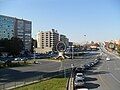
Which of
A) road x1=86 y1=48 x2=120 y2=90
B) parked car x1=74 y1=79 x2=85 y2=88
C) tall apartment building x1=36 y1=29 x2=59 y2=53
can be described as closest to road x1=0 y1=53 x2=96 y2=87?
road x1=86 y1=48 x2=120 y2=90

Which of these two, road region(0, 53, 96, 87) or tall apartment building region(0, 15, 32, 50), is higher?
tall apartment building region(0, 15, 32, 50)

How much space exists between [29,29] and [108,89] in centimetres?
13402

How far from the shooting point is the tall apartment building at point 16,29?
422 ft

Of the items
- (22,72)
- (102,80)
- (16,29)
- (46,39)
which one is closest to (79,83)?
(102,80)

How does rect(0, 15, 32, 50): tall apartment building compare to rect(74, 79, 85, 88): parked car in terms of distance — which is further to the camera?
rect(0, 15, 32, 50): tall apartment building

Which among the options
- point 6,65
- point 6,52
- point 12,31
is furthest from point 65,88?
point 12,31

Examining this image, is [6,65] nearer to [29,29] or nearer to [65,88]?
[65,88]

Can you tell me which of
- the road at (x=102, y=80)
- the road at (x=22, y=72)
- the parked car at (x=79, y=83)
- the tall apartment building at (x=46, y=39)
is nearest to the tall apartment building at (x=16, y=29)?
the tall apartment building at (x=46, y=39)

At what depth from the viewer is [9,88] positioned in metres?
27.0

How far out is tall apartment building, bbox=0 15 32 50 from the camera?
128m

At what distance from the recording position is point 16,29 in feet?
475

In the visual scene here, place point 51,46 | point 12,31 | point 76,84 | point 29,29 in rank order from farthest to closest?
point 51,46, point 29,29, point 12,31, point 76,84

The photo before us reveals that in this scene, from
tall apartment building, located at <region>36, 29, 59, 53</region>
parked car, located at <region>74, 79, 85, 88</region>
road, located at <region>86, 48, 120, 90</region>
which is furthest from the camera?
tall apartment building, located at <region>36, 29, 59, 53</region>

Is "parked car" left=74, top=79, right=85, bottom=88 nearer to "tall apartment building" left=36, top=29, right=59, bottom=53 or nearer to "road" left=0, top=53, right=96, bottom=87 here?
"road" left=0, top=53, right=96, bottom=87
